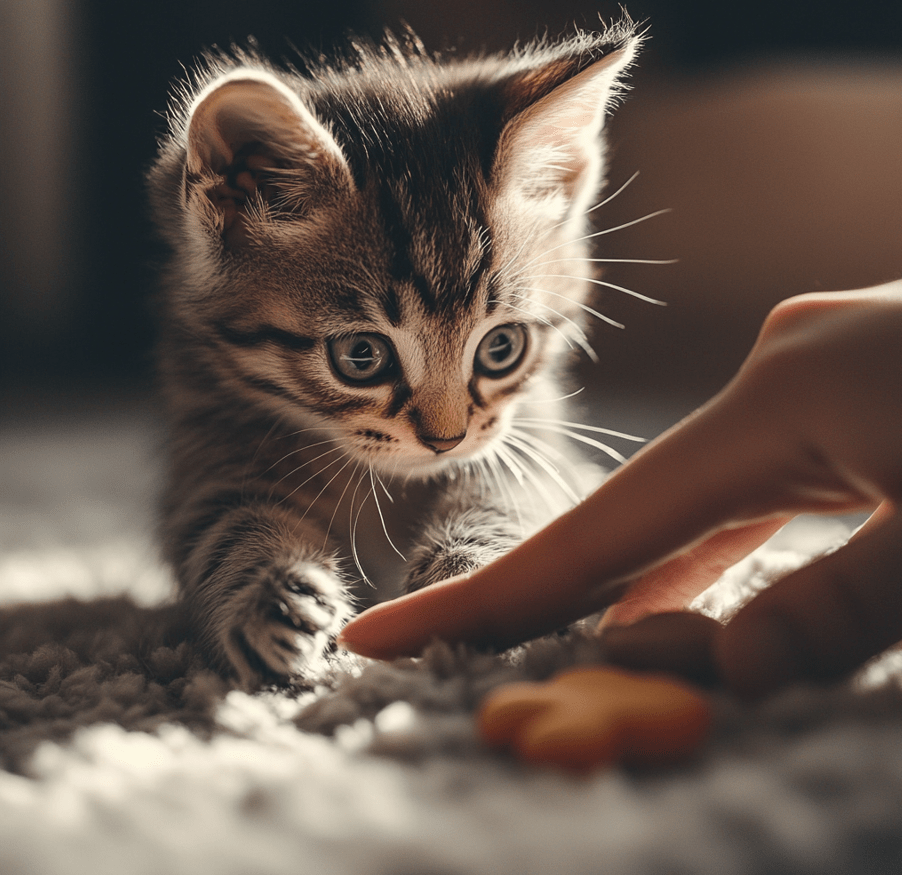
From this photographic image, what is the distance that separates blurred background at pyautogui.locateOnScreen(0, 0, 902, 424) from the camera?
8.86 feet

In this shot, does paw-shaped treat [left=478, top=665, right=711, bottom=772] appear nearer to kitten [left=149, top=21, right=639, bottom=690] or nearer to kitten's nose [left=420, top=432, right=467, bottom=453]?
kitten [left=149, top=21, right=639, bottom=690]

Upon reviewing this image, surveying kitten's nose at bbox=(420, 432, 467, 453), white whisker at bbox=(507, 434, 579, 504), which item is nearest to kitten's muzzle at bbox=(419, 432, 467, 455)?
kitten's nose at bbox=(420, 432, 467, 453)

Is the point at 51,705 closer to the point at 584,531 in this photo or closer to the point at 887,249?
the point at 584,531

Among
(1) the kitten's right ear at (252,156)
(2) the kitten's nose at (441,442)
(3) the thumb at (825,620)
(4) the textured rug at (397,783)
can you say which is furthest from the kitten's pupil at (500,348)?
(3) the thumb at (825,620)

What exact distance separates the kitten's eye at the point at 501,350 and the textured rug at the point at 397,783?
34cm

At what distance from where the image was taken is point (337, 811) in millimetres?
433

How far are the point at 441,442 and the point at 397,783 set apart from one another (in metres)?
0.45

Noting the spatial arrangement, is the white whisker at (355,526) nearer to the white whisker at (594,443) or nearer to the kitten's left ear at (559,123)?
the white whisker at (594,443)

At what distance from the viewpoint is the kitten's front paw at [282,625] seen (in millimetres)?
713

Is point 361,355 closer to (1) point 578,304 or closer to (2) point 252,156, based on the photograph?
(2) point 252,156

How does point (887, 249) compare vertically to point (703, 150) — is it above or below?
below

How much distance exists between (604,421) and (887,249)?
1237 millimetres

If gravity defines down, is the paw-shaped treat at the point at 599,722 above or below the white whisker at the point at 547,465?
below

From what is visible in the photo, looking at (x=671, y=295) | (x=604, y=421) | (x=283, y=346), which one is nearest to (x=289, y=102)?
(x=283, y=346)
